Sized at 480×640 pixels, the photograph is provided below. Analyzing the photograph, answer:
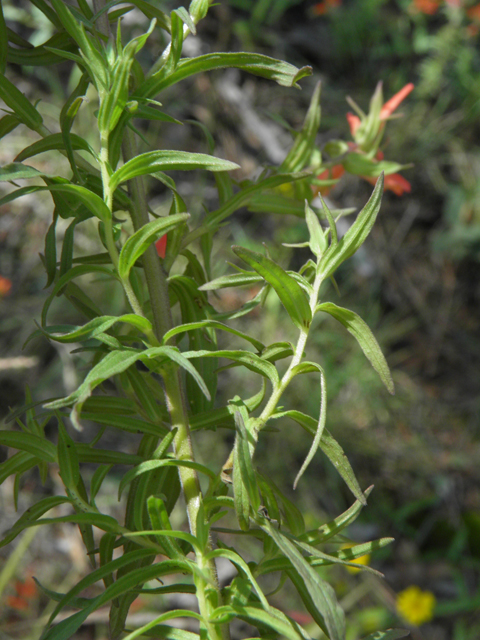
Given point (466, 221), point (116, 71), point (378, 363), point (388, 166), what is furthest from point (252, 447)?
point (466, 221)

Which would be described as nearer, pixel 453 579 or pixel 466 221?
pixel 453 579

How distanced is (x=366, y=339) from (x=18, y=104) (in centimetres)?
27

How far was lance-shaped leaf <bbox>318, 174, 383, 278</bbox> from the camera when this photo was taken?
0.33 meters

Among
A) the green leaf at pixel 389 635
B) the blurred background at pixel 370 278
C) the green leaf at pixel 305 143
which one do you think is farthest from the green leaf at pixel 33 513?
the blurred background at pixel 370 278

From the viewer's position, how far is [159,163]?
0.33 metres

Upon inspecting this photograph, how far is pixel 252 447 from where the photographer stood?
1.06 feet

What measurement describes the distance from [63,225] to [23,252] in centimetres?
19

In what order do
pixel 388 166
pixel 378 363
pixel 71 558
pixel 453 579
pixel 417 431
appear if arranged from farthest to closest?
pixel 417 431, pixel 453 579, pixel 71 558, pixel 388 166, pixel 378 363

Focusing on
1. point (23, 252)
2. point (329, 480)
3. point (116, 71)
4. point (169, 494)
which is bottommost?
point (329, 480)

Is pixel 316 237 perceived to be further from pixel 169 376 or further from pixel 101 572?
pixel 101 572

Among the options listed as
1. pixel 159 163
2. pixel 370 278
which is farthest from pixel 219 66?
pixel 370 278

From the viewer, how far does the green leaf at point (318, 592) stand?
28 cm

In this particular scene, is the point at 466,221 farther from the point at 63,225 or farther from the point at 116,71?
the point at 116,71

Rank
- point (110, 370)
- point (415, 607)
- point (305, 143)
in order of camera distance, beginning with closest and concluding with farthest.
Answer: point (110, 370), point (305, 143), point (415, 607)
